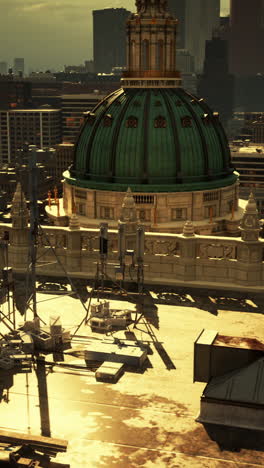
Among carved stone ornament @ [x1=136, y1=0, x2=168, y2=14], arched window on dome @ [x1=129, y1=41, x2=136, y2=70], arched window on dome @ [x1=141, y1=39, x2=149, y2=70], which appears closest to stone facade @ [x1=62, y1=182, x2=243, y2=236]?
arched window on dome @ [x1=129, y1=41, x2=136, y2=70]

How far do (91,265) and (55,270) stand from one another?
2522 millimetres

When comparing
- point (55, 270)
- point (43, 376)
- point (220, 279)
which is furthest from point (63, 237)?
point (43, 376)

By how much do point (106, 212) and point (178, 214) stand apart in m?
6.93

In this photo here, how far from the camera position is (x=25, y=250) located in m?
54.4

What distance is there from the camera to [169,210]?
2894 inches

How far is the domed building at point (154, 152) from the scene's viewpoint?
73750 mm

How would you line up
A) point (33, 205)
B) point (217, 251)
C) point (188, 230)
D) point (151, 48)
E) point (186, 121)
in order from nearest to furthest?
point (33, 205)
point (188, 230)
point (217, 251)
point (186, 121)
point (151, 48)

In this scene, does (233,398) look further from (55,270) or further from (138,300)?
(55,270)

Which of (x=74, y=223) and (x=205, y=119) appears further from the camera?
(x=205, y=119)

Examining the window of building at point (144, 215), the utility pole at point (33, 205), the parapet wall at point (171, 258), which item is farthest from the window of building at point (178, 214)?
the utility pole at point (33, 205)

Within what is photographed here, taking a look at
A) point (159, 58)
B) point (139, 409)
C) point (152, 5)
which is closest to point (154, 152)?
point (159, 58)

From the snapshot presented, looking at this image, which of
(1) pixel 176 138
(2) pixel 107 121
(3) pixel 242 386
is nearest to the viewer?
(3) pixel 242 386

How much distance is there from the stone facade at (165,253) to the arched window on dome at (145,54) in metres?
30.8

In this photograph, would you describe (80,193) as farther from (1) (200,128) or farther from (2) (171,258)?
(2) (171,258)
